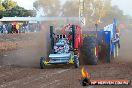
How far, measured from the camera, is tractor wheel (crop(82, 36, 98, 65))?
15.4 meters

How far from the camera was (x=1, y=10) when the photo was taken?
8662cm

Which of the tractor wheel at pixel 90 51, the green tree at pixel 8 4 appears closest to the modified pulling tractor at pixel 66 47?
the tractor wheel at pixel 90 51

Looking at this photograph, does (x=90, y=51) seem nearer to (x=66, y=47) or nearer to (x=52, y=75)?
(x=66, y=47)

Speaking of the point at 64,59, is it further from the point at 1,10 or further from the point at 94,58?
the point at 1,10

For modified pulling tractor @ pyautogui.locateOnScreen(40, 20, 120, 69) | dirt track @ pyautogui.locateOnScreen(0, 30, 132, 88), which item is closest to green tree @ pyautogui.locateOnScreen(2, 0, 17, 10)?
dirt track @ pyautogui.locateOnScreen(0, 30, 132, 88)

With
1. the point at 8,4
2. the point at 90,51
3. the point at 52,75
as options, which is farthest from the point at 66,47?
the point at 8,4

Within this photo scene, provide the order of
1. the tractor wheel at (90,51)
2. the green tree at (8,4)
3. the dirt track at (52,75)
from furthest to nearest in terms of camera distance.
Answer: the green tree at (8,4) < the tractor wheel at (90,51) < the dirt track at (52,75)

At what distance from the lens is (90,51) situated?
15477 millimetres

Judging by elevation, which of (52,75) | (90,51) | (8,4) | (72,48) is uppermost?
(8,4)

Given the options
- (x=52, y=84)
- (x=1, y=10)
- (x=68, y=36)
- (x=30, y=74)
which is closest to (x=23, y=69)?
(x=30, y=74)

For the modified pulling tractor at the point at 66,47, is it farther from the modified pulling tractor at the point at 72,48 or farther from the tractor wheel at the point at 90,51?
the tractor wheel at the point at 90,51

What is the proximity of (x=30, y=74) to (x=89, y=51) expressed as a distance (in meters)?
3.16

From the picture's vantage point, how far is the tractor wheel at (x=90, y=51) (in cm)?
1541

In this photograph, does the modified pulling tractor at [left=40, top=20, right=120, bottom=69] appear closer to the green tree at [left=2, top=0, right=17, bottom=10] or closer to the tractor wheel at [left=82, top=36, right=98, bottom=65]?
the tractor wheel at [left=82, top=36, right=98, bottom=65]
